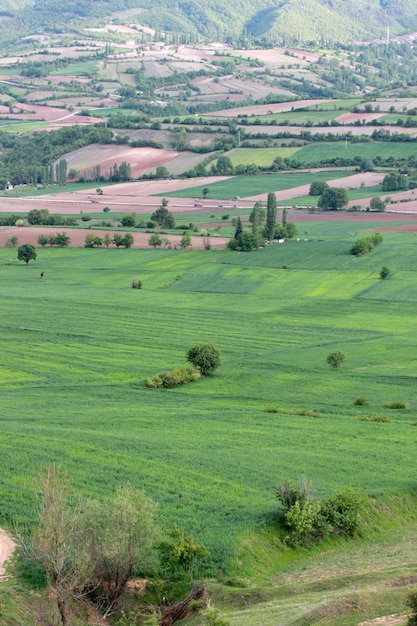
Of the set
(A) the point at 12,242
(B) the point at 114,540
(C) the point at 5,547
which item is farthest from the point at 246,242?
(B) the point at 114,540

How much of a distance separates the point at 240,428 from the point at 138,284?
5567cm

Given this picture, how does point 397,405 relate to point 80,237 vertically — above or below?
below

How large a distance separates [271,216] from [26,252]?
32255 mm

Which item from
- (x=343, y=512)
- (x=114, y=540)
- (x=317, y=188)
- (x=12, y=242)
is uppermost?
(x=317, y=188)

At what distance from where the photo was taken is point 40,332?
82750mm

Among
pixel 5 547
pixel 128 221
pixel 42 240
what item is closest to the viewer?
pixel 5 547

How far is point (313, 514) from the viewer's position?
135 ft

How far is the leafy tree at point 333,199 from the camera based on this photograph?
16375 centimetres

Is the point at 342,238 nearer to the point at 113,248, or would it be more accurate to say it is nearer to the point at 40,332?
the point at 113,248

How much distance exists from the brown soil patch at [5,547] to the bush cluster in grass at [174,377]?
28782 mm

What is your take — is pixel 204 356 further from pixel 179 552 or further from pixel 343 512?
pixel 179 552

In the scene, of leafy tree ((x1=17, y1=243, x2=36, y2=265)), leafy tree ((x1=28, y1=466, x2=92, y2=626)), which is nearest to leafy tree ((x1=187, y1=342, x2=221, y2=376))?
leafy tree ((x1=28, y1=466, x2=92, y2=626))

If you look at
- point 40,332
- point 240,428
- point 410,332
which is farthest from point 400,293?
point 240,428

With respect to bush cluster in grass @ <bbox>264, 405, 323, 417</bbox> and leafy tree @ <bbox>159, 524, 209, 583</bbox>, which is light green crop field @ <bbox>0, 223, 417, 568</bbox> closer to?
bush cluster in grass @ <bbox>264, 405, 323, 417</bbox>
